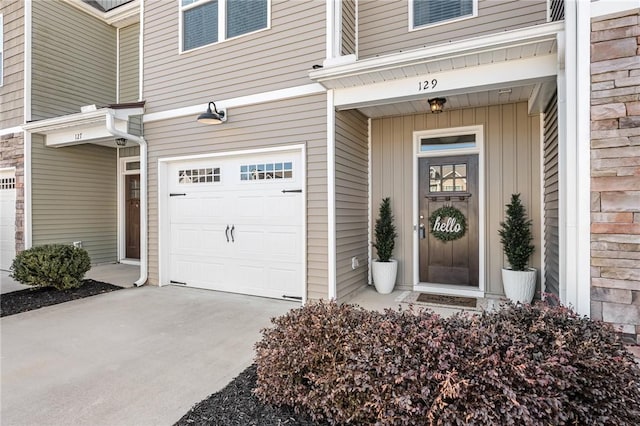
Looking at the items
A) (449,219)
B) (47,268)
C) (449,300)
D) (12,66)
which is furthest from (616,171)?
(12,66)

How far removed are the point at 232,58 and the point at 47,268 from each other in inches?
160

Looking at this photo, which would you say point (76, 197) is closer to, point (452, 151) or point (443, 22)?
point (452, 151)

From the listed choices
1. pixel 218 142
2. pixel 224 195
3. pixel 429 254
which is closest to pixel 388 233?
pixel 429 254

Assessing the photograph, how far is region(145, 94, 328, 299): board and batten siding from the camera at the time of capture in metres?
4.35

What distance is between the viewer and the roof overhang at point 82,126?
215 inches

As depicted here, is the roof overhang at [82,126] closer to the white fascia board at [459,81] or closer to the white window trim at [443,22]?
the white fascia board at [459,81]

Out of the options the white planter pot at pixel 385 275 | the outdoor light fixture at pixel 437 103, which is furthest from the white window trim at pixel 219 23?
the white planter pot at pixel 385 275

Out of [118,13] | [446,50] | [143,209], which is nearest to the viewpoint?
[446,50]

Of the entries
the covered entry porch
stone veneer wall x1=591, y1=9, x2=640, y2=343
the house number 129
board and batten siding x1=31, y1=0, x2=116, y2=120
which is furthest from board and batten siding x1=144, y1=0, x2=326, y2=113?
stone veneer wall x1=591, y1=9, x2=640, y2=343

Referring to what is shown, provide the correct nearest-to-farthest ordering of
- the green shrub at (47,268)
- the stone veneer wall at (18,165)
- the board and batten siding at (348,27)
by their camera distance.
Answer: the board and batten siding at (348,27) → the green shrub at (47,268) → the stone veneer wall at (18,165)

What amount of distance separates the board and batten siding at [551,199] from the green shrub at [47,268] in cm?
636

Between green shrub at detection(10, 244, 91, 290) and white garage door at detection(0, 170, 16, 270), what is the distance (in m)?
2.40

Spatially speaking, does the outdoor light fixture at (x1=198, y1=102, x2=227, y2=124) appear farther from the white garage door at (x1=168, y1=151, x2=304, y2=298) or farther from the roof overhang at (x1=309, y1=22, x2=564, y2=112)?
the roof overhang at (x1=309, y1=22, x2=564, y2=112)

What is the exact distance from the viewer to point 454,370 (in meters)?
1.63
